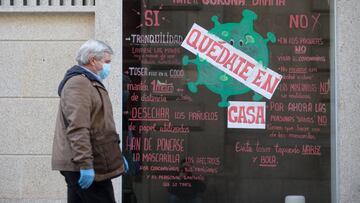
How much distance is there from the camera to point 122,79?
733 cm

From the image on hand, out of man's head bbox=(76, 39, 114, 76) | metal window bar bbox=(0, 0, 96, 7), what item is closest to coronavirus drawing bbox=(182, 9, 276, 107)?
metal window bar bbox=(0, 0, 96, 7)

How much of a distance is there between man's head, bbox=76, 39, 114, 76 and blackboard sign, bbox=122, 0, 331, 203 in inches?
82.9

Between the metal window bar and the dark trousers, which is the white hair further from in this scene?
the metal window bar

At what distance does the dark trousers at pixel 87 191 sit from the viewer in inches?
197

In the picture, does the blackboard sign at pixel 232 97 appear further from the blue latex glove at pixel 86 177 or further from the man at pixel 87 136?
the blue latex glove at pixel 86 177

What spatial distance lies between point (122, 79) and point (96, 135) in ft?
7.72

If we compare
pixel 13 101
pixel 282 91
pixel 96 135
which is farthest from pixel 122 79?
pixel 96 135

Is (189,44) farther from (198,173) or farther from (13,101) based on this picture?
(13,101)

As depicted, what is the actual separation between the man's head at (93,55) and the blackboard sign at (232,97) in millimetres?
2106

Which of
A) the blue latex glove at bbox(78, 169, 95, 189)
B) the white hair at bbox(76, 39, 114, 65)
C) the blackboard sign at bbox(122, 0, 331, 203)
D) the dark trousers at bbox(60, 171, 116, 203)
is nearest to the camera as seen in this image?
the blue latex glove at bbox(78, 169, 95, 189)

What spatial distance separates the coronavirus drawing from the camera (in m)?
7.34

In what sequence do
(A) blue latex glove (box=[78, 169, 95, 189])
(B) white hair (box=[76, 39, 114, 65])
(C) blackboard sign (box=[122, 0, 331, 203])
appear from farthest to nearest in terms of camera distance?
(C) blackboard sign (box=[122, 0, 331, 203]), (B) white hair (box=[76, 39, 114, 65]), (A) blue latex glove (box=[78, 169, 95, 189])

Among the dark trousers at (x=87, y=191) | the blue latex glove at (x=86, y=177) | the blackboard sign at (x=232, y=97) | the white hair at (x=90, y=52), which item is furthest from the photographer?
the blackboard sign at (x=232, y=97)

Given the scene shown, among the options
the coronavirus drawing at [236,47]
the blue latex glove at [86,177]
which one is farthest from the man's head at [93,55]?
the coronavirus drawing at [236,47]
